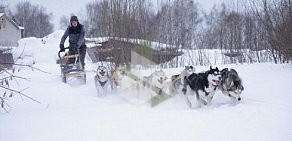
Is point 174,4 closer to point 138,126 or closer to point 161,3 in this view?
point 161,3

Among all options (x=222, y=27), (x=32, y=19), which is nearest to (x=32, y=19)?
(x=32, y=19)

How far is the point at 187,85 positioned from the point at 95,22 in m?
4.00

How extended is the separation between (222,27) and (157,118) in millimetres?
5994

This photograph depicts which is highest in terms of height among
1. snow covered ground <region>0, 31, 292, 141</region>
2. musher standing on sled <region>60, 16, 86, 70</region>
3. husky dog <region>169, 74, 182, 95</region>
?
musher standing on sled <region>60, 16, 86, 70</region>

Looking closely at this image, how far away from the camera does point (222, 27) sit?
960cm

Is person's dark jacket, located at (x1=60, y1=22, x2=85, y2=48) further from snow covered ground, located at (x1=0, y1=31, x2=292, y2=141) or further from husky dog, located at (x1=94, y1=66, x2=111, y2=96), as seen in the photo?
snow covered ground, located at (x1=0, y1=31, x2=292, y2=141)

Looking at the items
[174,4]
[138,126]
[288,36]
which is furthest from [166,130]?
[174,4]

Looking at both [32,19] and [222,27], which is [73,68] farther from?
[32,19]

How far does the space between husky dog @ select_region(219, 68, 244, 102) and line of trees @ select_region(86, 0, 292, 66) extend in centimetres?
255

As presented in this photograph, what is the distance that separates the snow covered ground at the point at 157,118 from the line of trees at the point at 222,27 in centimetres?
142

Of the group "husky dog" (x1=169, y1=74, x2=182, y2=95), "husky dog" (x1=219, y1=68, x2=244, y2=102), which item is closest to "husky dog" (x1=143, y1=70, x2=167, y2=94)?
"husky dog" (x1=169, y1=74, x2=182, y2=95)

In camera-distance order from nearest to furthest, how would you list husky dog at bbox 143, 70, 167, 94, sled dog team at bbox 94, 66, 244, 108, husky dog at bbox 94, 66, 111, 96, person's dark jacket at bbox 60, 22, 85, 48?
sled dog team at bbox 94, 66, 244, 108 < husky dog at bbox 143, 70, 167, 94 < husky dog at bbox 94, 66, 111, 96 < person's dark jacket at bbox 60, 22, 85, 48

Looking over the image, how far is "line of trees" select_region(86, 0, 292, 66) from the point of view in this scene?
24.2 ft

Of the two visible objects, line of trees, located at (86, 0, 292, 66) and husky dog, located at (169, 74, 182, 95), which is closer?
husky dog, located at (169, 74, 182, 95)
